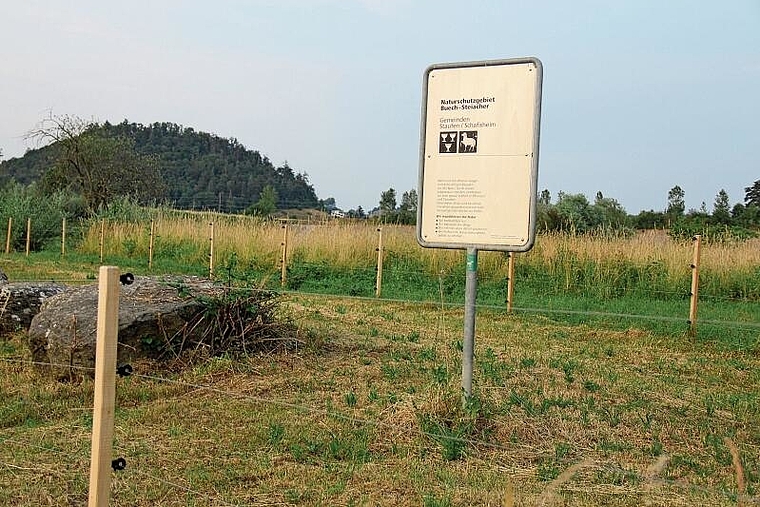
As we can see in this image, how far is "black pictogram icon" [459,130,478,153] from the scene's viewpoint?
5.12m

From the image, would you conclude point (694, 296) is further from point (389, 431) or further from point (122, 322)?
point (122, 322)

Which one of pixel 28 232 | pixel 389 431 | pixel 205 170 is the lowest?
pixel 389 431

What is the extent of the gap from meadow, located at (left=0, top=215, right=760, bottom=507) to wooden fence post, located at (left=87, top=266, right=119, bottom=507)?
0.99m

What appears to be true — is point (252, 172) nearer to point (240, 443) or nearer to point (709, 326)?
point (709, 326)

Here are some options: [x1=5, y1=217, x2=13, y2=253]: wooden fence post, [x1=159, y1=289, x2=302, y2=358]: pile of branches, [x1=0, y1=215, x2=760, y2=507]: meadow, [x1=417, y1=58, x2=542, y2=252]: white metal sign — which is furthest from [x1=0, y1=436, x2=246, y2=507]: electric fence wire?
[x1=5, y1=217, x2=13, y2=253]: wooden fence post

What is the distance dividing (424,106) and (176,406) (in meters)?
2.68

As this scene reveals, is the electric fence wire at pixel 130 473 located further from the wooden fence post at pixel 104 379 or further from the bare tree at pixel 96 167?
the bare tree at pixel 96 167

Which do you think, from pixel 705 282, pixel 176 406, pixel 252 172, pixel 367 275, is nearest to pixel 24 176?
pixel 252 172

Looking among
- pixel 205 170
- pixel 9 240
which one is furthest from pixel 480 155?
pixel 205 170

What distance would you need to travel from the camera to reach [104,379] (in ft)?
9.59

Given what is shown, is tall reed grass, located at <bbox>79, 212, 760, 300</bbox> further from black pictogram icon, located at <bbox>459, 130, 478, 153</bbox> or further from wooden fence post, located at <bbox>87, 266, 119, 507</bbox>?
wooden fence post, located at <bbox>87, 266, 119, 507</bbox>

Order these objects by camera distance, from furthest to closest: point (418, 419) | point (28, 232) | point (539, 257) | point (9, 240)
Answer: point (9, 240)
point (28, 232)
point (539, 257)
point (418, 419)

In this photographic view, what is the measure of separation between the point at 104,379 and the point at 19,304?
566cm

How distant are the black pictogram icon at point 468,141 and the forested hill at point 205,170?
5240 centimetres
